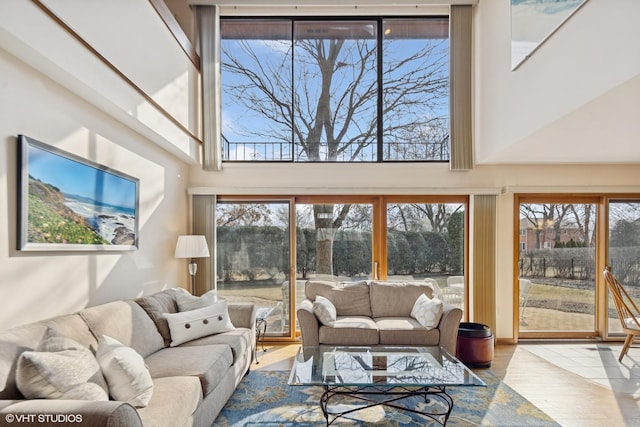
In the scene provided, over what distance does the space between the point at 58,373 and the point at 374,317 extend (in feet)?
10.8

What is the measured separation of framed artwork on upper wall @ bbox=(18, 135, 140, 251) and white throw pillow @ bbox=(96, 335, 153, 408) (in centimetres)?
81

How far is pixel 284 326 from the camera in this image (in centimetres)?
515

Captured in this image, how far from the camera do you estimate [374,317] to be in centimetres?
451

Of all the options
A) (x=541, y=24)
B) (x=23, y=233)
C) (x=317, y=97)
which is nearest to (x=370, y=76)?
(x=317, y=97)

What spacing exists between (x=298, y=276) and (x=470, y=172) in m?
2.61

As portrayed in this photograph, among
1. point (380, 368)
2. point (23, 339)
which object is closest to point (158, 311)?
point (23, 339)

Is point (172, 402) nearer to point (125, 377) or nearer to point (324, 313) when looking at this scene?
point (125, 377)

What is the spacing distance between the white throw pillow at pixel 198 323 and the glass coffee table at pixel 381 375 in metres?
0.78

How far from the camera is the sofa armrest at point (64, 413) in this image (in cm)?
155

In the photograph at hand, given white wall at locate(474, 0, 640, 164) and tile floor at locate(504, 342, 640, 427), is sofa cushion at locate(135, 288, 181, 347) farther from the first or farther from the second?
white wall at locate(474, 0, 640, 164)

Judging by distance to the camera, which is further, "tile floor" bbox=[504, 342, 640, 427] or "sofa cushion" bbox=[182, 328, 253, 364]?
"sofa cushion" bbox=[182, 328, 253, 364]

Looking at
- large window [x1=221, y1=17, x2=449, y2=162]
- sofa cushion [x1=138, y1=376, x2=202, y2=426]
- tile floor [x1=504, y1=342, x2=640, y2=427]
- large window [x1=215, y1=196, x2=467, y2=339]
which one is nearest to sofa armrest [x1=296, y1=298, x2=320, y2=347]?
large window [x1=215, y1=196, x2=467, y2=339]

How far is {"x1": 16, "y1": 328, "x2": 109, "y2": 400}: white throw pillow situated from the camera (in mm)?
1728

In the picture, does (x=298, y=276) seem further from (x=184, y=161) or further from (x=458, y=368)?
(x=458, y=368)
